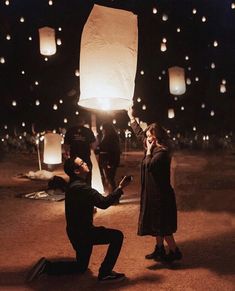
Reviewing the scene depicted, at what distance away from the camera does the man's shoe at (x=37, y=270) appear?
4.44 metres

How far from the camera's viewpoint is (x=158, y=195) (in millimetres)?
4785

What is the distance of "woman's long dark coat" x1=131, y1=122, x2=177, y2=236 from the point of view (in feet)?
15.6

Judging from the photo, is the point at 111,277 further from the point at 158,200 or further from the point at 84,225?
the point at 158,200

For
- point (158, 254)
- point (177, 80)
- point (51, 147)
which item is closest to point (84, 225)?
point (158, 254)

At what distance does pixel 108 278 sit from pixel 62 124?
30.3m

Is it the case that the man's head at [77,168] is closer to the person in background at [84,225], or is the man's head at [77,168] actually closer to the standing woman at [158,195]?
the person in background at [84,225]

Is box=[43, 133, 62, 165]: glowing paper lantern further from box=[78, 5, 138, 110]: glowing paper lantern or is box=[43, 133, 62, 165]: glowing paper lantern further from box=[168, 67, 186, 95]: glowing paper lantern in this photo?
box=[78, 5, 138, 110]: glowing paper lantern

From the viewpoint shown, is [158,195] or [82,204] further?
[158,195]

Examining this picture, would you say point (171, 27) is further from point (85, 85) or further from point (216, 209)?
point (85, 85)

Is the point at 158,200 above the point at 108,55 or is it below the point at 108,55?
below

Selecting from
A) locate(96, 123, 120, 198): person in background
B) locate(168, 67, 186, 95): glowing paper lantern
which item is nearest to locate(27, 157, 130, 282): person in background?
locate(96, 123, 120, 198): person in background

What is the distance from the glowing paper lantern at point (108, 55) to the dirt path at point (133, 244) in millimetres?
1981

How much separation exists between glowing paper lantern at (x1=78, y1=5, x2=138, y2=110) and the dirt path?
198cm

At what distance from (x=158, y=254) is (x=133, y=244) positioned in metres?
0.73
